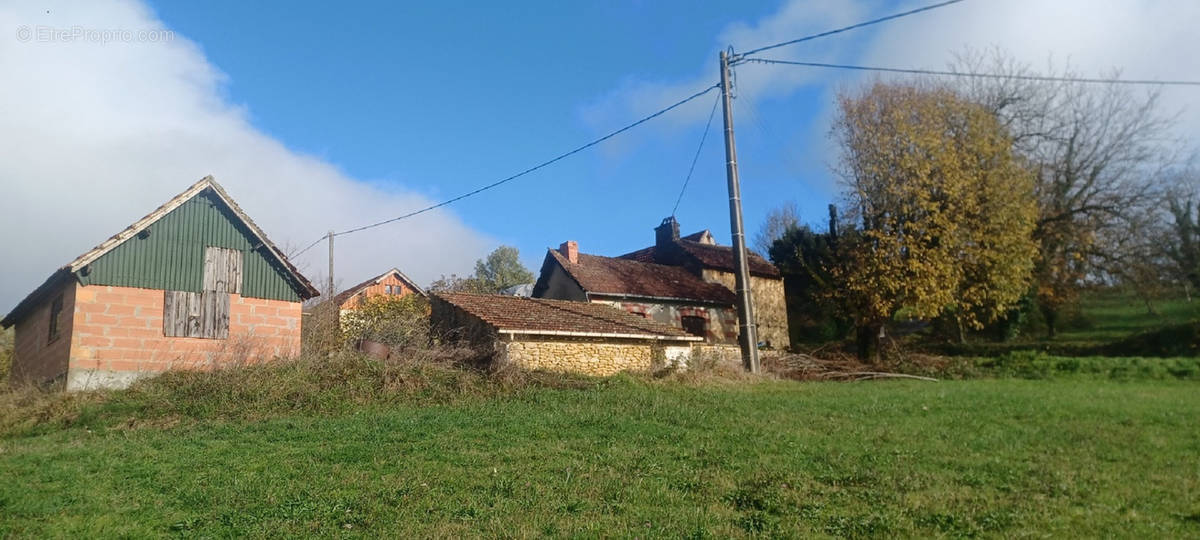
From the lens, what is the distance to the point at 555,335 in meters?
22.7

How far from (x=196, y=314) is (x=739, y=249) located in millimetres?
14577

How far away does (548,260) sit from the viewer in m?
34.2

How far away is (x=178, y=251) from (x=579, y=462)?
604 inches

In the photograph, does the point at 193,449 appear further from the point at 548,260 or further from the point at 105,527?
the point at 548,260

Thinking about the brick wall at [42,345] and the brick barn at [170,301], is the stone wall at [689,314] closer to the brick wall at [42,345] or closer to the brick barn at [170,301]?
the brick barn at [170,301]

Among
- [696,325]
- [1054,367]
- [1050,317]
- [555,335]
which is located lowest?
[1054,367]

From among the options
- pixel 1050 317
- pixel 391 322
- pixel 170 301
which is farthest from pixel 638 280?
pixel 1050 317

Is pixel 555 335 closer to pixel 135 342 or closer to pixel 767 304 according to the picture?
pixel 135 342

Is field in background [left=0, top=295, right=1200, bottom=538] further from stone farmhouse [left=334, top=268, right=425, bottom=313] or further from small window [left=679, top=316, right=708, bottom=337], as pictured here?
stone farmhouse [left=334, top=268, right=425, bottom=313]

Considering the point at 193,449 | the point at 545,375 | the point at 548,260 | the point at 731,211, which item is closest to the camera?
the point at 193,449

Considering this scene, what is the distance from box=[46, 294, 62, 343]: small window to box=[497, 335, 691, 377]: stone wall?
37.3ft

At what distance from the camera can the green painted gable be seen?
20.2m

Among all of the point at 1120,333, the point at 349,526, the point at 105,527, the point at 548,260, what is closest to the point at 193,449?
the point at 105,527

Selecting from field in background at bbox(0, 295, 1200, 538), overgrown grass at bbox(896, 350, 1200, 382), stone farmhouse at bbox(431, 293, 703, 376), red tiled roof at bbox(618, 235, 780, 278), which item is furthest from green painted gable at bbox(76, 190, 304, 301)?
overgrown grass at bbox(896, 350, 1200, 382)
